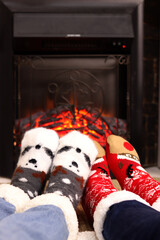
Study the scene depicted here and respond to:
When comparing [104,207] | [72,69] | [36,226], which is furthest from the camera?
[72,69]

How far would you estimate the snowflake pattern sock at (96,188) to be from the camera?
0.72 metres

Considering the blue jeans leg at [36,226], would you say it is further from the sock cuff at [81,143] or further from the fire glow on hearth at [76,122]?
the fire glow on hearth at [76,122]

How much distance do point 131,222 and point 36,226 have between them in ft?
0.52

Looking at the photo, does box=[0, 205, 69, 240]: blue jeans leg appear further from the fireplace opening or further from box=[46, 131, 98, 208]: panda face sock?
the fireplace opening

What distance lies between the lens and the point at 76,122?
1.61 meters

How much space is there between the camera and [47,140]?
3.17ft

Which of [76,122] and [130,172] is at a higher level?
[76,122]

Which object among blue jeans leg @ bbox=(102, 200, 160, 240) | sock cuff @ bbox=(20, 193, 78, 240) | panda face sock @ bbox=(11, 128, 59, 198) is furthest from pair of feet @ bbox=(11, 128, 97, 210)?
blue jeans leg @ bbox=(102, 200, 160, 240)

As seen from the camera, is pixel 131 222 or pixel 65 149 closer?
pixel 131 222

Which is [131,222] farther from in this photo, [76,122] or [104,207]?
[76,122]

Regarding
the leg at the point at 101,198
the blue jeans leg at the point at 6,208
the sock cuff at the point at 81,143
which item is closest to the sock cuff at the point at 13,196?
the blue jeans leg at the point at 6,208

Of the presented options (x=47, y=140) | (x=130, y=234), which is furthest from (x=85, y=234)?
(x=47, y=140)

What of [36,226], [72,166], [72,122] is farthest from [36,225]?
Answer: [72,122]

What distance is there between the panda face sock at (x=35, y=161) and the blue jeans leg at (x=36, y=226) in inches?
11.8
